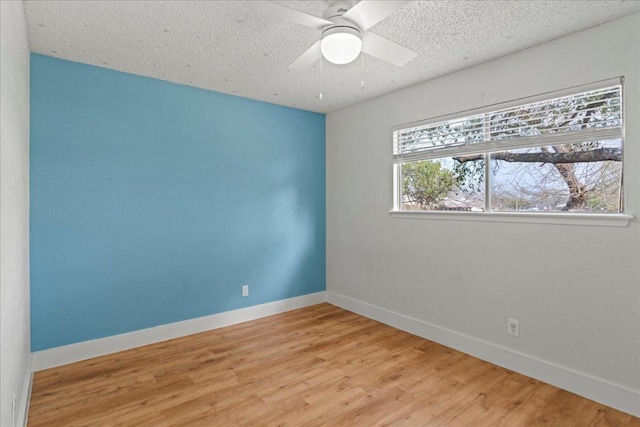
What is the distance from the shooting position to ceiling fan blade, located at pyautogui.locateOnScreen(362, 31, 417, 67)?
5.90 feet

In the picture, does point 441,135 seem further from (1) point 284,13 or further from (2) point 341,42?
(1) point 284,13

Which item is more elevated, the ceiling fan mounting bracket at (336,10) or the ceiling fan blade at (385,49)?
the ceiling fan mounting bracket at (336,10)

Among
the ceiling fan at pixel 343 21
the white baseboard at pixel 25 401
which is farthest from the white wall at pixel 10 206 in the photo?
the ceiling fan at pixel 343 21

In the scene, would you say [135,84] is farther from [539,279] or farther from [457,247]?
[539,279]

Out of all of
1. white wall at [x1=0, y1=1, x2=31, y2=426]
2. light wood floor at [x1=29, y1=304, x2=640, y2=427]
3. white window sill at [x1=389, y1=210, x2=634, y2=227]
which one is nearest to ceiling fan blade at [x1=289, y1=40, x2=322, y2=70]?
white wall at [x1=0, y1=1, x2=31, y2=426]

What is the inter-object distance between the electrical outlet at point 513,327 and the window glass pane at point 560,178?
35.0 inches

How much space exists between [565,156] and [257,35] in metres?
2.38

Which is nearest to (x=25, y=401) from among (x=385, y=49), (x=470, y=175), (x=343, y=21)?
(x=343, y=21)

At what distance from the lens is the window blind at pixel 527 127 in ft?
7.22

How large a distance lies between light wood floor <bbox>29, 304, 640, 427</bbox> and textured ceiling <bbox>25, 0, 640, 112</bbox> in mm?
2330

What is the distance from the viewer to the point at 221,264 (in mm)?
3516

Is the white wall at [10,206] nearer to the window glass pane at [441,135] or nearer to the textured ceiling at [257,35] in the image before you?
the textured ceiling at [257,35]

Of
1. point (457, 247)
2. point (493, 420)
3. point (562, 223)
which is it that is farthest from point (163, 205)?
point (562, 223)

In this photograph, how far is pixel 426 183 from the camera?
132 inches
